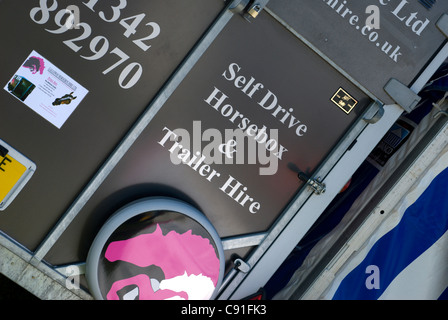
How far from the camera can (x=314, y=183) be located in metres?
2.42

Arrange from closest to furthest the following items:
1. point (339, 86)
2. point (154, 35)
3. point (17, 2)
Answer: point (17, 2) < point (154, 35) < point (339, 86)

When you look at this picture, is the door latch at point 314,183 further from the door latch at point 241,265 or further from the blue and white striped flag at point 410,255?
the door latch at point 241,265

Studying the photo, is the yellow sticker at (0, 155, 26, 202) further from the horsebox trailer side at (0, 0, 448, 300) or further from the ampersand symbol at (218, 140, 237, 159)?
the ampersand symbol at (218, 140, 237, 159)

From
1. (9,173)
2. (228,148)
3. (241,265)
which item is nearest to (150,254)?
(241,265)

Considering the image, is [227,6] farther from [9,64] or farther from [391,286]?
[391,286]

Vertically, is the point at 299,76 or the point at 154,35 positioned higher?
the point at 299,76

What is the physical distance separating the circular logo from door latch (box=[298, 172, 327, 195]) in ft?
2.39

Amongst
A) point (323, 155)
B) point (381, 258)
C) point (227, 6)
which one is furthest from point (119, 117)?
point (381, 258)

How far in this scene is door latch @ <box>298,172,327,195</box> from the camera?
2422 mm

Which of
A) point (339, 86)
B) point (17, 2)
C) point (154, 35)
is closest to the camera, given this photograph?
point (17, 2)

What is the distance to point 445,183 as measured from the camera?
2.28 meters

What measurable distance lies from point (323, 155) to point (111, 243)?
1.41 meters

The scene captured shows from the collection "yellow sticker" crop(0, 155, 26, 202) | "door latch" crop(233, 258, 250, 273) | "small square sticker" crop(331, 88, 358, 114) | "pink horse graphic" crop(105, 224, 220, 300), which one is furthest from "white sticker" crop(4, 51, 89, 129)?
"small square sticker" crop(331, 88, 358, 114)

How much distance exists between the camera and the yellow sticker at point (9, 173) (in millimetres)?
2164
